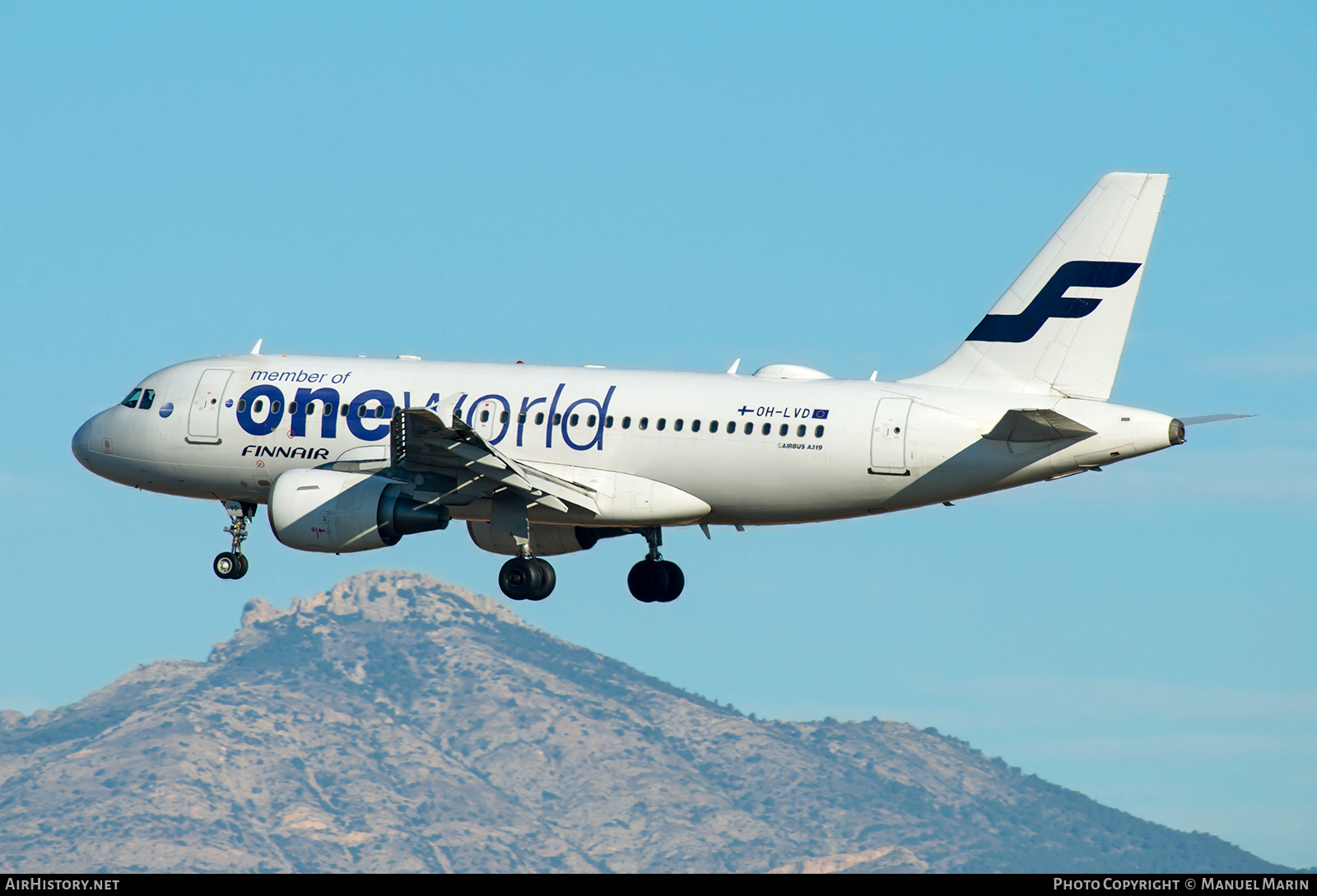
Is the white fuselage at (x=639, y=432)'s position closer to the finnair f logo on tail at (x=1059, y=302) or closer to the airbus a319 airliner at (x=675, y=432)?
the airbus a319 airliner at (x=675, y=432)

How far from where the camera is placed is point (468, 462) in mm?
46438

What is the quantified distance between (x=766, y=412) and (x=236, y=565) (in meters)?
15.8

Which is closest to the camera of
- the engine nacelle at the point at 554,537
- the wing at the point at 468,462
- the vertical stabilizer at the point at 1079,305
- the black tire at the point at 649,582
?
the wing at the point at 468,462

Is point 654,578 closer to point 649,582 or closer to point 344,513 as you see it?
point 649,582

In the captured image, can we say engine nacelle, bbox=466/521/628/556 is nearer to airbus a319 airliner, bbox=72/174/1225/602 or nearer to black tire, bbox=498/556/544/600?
airbus a319 airliner, bbox=72/174/1225/602

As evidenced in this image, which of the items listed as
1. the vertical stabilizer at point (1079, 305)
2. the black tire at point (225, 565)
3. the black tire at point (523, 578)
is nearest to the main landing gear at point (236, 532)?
A: the black tire at point (225, 565)

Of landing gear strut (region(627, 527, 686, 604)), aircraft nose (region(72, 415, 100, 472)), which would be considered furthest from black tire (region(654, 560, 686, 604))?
aircraft nose (region(72, 415, 100, 472))

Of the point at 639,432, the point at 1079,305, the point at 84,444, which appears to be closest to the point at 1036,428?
the point at 1079,305

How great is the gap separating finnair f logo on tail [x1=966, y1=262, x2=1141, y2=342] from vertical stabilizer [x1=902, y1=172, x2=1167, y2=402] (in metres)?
0.02

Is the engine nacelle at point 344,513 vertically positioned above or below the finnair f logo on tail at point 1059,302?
below

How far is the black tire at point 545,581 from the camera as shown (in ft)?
158

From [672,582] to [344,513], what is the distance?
10.0 metres

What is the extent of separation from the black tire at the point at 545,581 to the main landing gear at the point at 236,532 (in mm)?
9067
